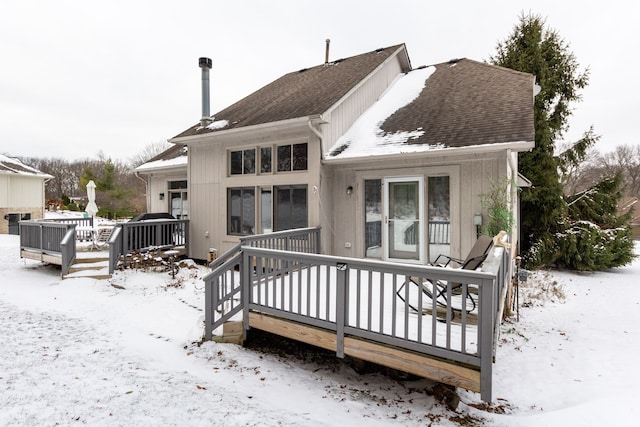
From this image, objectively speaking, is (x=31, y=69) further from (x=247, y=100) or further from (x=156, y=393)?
(x=156, y=393)

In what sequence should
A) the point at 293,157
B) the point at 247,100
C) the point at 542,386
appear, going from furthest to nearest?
1. the point at 247,100
2. the point at 293,157
3. the point at 542,386

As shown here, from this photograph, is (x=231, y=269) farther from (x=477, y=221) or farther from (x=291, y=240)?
(x=477, y=221)

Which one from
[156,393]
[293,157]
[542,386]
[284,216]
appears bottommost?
[542,386]

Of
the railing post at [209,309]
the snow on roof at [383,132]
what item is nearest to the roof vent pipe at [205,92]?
the snow on roof at [383,132]

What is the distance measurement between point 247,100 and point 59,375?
8.74 m

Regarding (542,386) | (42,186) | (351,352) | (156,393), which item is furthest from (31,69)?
(542,386)

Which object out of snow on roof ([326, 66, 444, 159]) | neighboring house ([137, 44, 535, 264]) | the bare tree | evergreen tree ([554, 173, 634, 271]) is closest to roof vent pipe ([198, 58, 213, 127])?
neighboring house ([137, 44, 535, 264])

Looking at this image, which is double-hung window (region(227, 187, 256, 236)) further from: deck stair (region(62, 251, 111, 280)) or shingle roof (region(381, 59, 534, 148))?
shingle roof (region(381, 59, 534, 148))

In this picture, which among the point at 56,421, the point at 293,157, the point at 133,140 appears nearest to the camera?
the point at 56,421

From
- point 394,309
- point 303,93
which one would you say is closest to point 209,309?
point 394,309

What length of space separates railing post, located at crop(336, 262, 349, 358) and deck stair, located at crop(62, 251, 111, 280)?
6222 millimetres

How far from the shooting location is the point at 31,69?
48.8ft

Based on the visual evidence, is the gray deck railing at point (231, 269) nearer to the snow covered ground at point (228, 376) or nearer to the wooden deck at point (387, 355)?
the snow covered ground at point (228, 376)

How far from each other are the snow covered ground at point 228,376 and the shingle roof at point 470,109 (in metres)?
3.52
